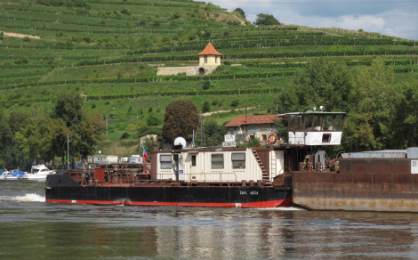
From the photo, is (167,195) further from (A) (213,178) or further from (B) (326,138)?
(B) (326,138)

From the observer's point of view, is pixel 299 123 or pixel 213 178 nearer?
pixel 299 123

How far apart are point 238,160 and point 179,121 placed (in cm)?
5479

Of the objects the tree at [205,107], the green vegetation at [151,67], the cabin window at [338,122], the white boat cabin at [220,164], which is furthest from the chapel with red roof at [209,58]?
the cabin window at [338,122]

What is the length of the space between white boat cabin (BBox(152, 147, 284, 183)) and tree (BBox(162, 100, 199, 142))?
50965 millimetres

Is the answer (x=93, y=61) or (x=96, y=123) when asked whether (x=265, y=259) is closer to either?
(x=96, y=123)

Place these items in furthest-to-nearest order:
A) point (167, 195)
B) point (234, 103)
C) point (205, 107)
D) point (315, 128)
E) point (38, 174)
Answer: point (234, 103), point (205, 107), point (38, 174), point (167, 195), point (315, 128)

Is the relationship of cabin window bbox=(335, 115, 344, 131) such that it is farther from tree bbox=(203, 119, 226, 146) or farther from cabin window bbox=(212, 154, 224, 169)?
tree bbox=(203, 119, 226, 146)

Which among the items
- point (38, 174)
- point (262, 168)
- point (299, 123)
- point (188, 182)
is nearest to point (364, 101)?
point (299, 123)

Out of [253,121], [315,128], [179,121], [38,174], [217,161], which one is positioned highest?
[179,121]

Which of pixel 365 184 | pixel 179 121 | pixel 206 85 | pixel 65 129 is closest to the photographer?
pixel 365 184

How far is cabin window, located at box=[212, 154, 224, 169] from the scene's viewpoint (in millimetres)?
36184

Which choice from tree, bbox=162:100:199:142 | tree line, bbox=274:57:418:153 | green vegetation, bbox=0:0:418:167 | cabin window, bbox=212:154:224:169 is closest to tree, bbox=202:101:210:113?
green vegetation, bbox=0:0:418:167

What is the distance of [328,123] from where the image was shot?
114 ft

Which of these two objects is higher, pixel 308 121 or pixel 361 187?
pixel 308 121
